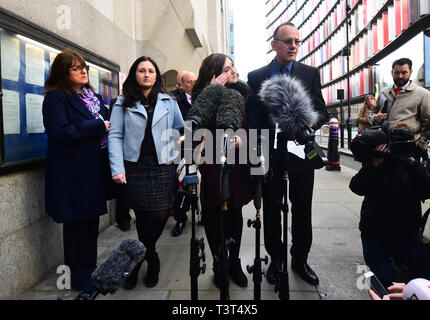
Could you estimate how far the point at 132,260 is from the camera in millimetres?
1438

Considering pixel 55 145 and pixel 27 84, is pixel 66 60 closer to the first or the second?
pixel 27 84

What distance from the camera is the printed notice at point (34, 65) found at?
273cm

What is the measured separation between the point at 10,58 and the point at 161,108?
1195 mm

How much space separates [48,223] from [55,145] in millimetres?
829

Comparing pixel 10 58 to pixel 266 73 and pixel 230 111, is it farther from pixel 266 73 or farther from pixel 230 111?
pixel 266 73

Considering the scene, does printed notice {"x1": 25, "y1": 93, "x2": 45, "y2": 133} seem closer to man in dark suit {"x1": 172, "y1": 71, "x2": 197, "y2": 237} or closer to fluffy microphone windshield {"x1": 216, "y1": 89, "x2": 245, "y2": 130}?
man in dark suit {"x1": 172, "y1": 71, "x2": 197, "y2": 237}

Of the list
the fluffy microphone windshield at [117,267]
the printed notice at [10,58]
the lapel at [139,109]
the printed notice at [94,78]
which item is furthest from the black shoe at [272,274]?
the printed notice at [94,78]

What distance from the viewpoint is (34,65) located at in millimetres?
2832

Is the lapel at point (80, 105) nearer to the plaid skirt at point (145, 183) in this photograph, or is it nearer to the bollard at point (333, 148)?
the plaid skirt at point (145, 183)

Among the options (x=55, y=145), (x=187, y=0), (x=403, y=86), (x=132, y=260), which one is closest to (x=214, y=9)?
(x=187, y=0)

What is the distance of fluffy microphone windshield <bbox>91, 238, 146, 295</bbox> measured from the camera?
1387 millimetres

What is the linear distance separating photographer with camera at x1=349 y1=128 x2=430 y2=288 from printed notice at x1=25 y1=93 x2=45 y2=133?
2.64m

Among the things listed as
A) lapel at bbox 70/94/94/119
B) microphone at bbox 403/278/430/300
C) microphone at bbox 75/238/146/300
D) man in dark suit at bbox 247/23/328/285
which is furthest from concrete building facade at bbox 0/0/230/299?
microphone at bbox 403/278/430/300
